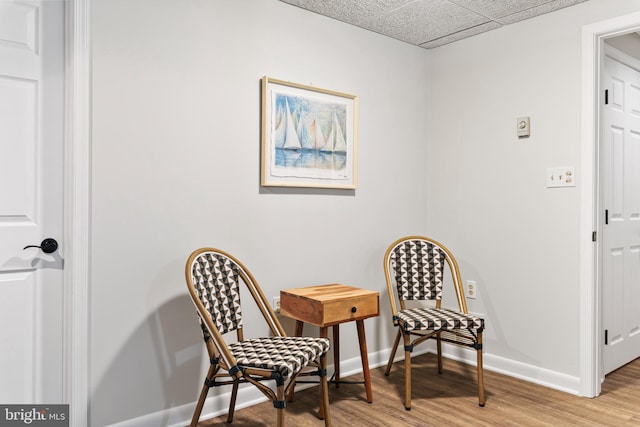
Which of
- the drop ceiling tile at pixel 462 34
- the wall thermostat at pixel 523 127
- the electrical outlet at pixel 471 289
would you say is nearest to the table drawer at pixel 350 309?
the electrical outlet at pixel 471 289

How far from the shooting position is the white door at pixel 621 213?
291 cm

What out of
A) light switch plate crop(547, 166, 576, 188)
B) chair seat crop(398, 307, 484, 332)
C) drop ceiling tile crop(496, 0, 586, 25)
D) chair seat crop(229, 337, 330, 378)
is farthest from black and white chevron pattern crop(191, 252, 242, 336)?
drop ceiling tile crop(496, 0, 586, 25)

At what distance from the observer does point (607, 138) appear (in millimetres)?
2918

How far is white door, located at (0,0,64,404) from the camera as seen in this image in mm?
1918

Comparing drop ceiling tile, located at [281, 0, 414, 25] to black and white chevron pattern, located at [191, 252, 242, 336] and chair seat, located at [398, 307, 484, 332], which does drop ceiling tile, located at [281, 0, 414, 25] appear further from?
chair seat, located at [398, 307, 484, 332]

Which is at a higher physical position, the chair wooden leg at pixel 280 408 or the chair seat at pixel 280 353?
the chair seat at pixel 280 353

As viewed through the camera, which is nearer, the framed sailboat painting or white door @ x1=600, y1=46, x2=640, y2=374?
the framed sailboat painting

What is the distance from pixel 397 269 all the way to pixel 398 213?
50 centimetres

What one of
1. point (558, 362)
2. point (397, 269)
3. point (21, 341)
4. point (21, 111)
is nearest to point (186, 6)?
point (21, 111)

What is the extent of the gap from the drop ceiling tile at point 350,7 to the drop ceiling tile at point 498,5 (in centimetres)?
38

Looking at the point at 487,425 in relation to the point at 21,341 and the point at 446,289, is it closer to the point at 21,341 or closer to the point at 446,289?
the point at 446,289

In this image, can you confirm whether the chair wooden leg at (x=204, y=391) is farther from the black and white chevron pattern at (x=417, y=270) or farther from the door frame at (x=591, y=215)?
the door frame at (x=591, y=215)

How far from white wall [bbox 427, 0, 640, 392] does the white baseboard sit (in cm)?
1

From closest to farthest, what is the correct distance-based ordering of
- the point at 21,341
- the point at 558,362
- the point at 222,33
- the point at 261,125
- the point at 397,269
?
the point at 21,341 → the point at 222,33 → the point at 261,125 → the point at 558,362 → the point at 397,269
